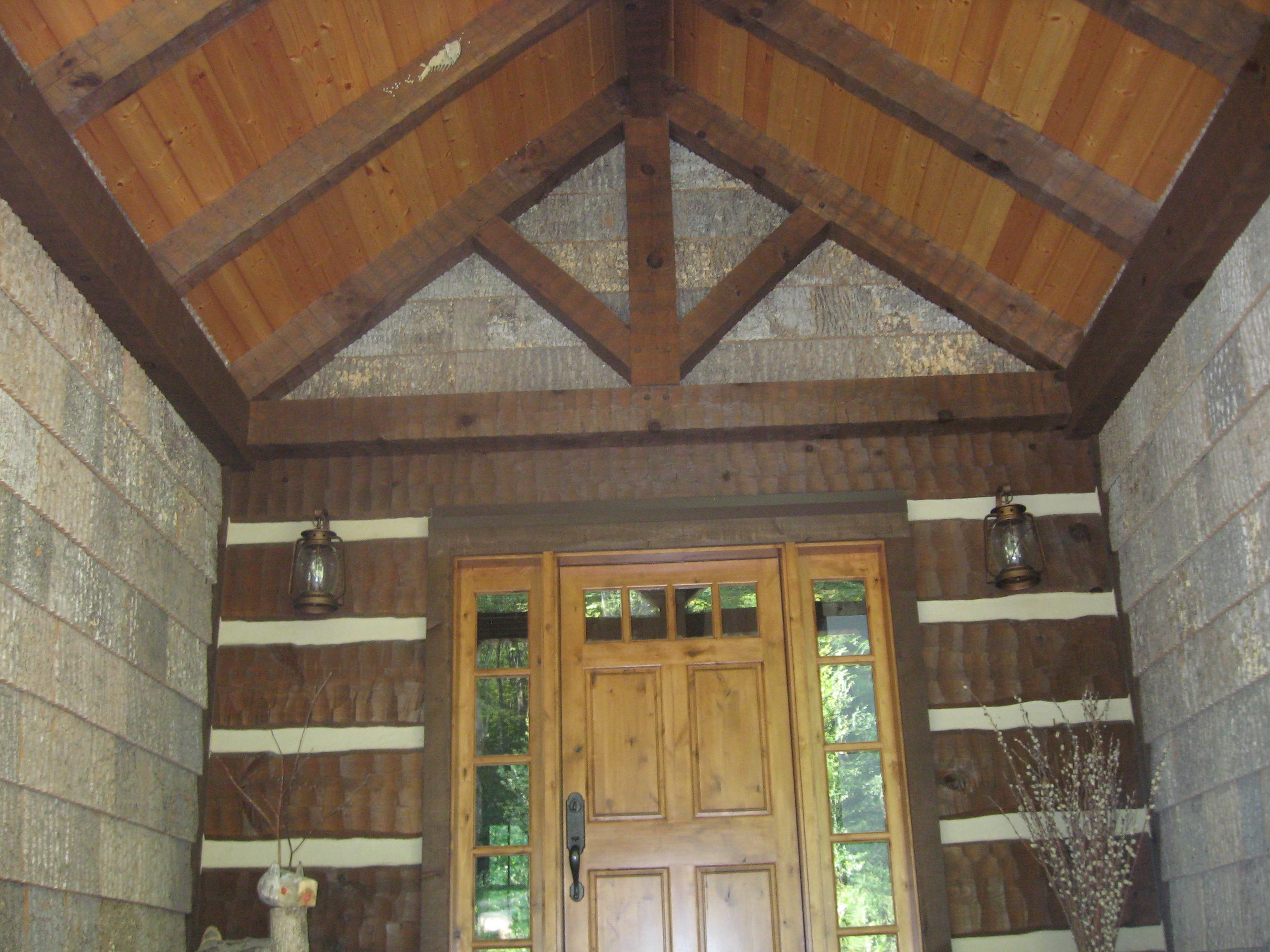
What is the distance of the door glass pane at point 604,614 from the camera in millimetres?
4738

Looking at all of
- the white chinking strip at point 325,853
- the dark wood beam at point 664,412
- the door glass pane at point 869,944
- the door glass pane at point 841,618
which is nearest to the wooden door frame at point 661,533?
the door glass pane at point 841,618

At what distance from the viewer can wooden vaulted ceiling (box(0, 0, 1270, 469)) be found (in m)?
3.54

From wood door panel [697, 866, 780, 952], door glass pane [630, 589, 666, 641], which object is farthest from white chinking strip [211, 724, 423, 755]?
wood door panel [697, 866, 780, 952]

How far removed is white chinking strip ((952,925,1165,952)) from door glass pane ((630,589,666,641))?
1.54 m

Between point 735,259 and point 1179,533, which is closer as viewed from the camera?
point 1179,533

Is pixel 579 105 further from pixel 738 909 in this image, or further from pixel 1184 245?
pixel 738 909

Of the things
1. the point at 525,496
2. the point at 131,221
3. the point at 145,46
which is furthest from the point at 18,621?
the point at 525,496

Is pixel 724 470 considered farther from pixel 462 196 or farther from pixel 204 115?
pixel 204 115

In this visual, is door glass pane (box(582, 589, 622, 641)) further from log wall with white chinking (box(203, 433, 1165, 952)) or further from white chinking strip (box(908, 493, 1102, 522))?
white chinking strip (box(908, 493, 1102, 522))

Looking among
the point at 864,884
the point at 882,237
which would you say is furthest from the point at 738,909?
the point at 882,237

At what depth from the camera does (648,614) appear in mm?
4785

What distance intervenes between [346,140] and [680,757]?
2.58 metres

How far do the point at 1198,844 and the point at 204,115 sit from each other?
4006 mm

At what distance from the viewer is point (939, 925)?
13.9 feet
